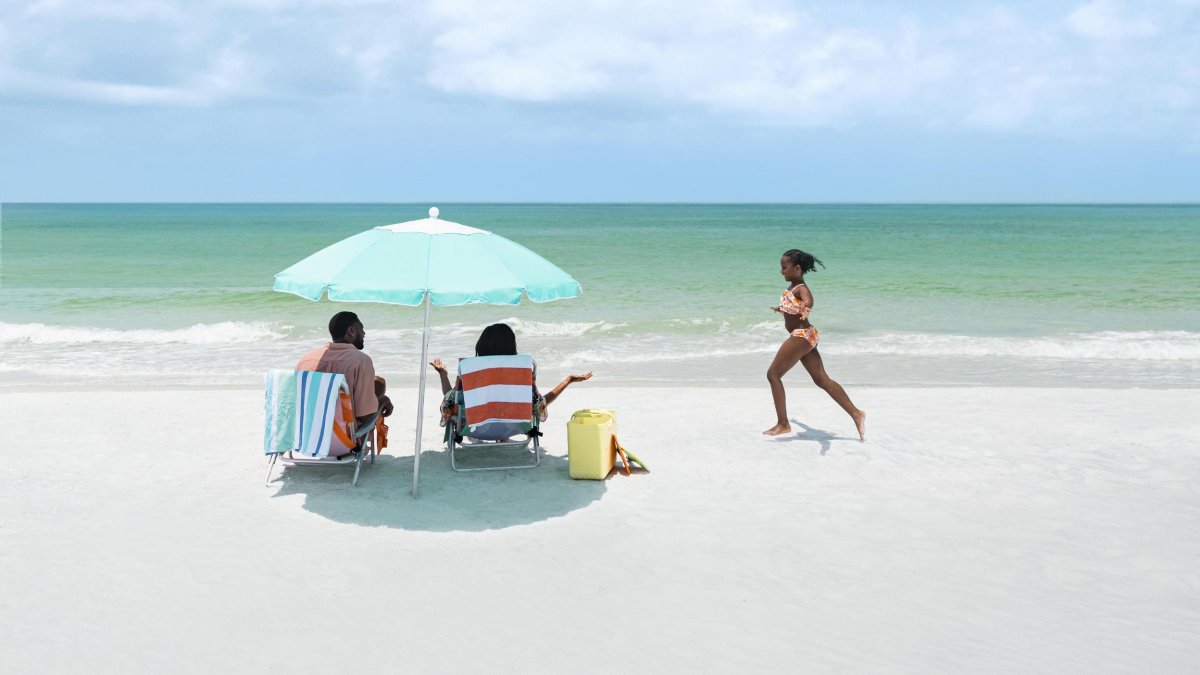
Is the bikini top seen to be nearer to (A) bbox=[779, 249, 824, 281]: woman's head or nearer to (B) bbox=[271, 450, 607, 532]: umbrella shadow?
(A) bbox=[779, 249, 824, 281]: woman's head

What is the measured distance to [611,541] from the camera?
5082mm

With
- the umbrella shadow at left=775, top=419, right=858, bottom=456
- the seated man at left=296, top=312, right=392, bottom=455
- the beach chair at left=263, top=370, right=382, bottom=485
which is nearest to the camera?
the beach chair at left=263, top=370, right=382, bottom=485

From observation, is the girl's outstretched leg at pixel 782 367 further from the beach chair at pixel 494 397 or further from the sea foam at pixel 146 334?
the sea foam at pixel 146 334

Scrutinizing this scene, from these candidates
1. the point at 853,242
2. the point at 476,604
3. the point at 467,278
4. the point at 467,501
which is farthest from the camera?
the point at 853,242

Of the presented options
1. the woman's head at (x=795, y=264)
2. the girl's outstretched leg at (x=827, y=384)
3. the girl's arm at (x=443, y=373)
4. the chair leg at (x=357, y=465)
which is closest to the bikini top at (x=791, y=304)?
the woman's head at (x=795, y=264)

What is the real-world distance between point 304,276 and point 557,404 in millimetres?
4036

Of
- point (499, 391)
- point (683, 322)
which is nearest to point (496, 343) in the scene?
point (499, 391)

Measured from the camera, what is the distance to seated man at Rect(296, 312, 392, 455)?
5949 mm

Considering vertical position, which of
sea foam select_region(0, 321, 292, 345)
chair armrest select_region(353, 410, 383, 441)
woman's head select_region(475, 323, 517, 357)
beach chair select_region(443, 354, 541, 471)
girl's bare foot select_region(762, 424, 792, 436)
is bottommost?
sea foam select_region(0, 321, 292, 345)

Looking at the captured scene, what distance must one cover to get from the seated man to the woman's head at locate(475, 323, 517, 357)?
2.50 ft

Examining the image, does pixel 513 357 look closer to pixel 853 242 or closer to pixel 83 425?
pixel 83 425

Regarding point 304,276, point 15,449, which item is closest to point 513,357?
point 304,276

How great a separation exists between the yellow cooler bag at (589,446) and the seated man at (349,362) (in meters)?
1.35

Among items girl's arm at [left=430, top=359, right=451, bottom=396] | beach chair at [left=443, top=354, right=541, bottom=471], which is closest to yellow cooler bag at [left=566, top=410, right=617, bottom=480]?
beach chair at [left=443, top=354, right=541, bottom=471]
